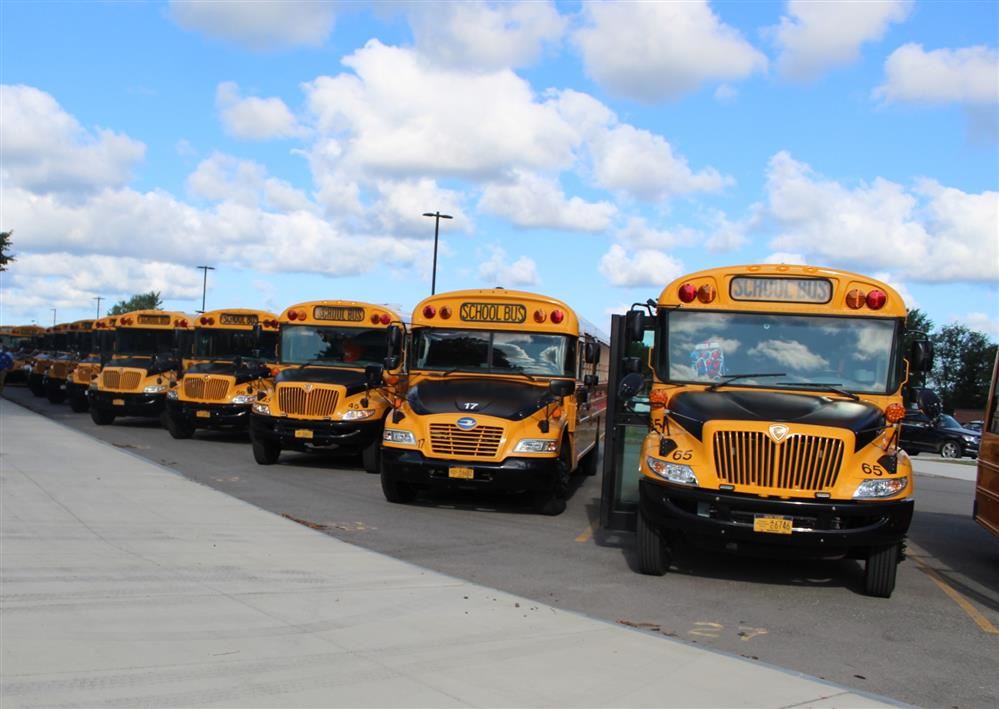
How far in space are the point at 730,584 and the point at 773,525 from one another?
0.99m

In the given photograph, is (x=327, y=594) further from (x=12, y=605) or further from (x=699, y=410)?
(x=699, y=410)

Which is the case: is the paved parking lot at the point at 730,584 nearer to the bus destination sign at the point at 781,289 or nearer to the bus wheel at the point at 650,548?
the bus wheel at the point at 650,548

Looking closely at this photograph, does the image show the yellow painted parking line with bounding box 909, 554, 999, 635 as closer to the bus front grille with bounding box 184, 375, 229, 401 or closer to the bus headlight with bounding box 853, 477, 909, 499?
the bus headlight with bounding box 853, 477, 909, 499

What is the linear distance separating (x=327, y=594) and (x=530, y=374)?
6.19 metres

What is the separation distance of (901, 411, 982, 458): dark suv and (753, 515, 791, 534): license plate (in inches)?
1069

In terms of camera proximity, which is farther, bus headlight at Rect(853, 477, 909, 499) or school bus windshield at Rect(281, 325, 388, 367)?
school bus windshield at Rect(281, 325, 388, 367)

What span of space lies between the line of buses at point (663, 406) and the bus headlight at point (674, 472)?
0.04 feet

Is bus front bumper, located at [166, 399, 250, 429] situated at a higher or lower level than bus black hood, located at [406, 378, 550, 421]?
lower

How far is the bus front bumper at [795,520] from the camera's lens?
757 centimetres

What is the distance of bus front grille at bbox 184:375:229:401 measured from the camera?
1903cm

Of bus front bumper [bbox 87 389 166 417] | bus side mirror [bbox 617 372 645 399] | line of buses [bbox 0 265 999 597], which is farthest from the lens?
bus front bumper [bbox 87 389 166 417]

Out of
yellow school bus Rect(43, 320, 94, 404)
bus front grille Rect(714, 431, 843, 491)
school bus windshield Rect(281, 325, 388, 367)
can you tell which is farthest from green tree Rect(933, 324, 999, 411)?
bus front grille Rect(714, 431, 843, 491)

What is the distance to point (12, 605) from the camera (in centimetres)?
618

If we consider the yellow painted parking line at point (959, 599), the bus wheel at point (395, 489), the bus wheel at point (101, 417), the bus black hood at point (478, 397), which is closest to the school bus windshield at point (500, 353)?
the bus black hood at point (478, 397)
